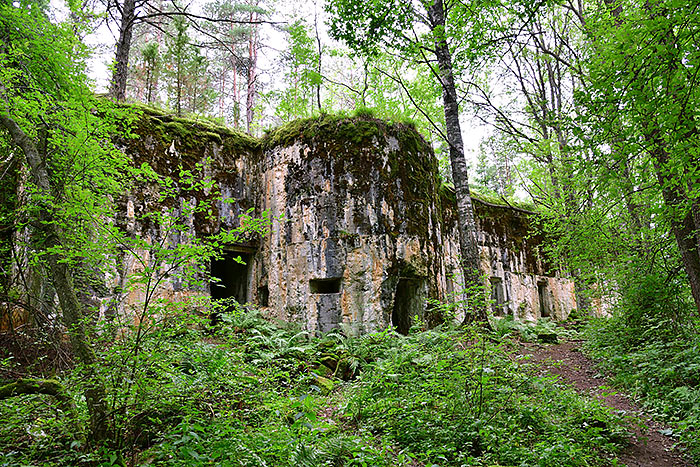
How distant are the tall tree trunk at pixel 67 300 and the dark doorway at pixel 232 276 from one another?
752 cm

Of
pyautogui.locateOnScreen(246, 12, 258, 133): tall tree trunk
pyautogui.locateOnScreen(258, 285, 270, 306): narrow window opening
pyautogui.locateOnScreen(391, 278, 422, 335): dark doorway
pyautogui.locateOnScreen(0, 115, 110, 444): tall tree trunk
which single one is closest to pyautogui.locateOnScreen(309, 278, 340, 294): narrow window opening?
pyautogui.locateOnScreen(258, 285, 270, 306): narrow window opening

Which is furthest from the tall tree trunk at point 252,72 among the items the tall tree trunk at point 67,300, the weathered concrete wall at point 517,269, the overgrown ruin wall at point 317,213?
the tall tree trunk at point 67,300

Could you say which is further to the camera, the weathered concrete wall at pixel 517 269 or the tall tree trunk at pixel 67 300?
the weathered concrete wall at pixel 517 269

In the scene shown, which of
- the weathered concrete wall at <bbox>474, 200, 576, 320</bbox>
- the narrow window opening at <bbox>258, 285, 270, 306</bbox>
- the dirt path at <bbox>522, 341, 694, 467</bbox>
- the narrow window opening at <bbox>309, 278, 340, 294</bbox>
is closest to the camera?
the dirt path at <bbox>522, 341, 694, 467</bbox>

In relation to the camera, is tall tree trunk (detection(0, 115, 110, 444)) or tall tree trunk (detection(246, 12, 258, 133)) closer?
tall tree trunk (detection(0, 115, 110, 444))

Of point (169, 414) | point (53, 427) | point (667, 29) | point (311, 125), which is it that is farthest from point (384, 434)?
point (311, 125)

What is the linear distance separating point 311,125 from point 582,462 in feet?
32.3

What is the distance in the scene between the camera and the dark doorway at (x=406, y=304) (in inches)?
435

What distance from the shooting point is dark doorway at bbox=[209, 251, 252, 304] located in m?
12.0

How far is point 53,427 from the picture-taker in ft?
13.1

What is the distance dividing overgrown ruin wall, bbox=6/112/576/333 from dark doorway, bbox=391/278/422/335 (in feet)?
0.11

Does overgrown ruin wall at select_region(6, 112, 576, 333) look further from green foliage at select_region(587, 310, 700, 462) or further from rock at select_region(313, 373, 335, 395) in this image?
green foliage at select_region(587, 310, 700, 462)

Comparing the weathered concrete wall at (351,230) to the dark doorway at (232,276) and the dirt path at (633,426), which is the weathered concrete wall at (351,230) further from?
the dirt path at (633,426)

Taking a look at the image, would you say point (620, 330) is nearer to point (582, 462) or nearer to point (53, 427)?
point (582, 462)
